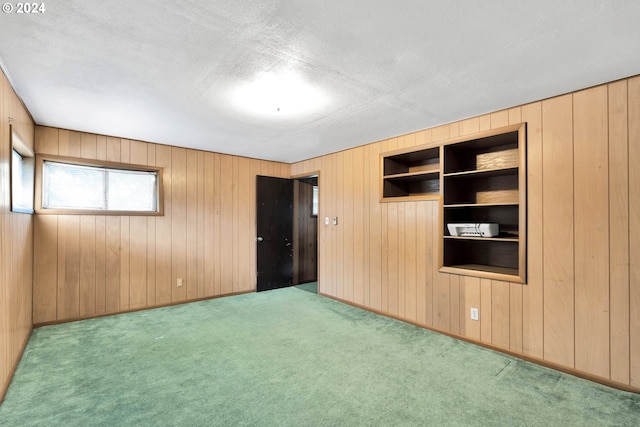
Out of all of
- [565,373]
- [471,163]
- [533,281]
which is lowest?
[565,373]

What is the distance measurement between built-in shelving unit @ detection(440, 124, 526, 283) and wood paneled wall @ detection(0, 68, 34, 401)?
382 centimetres

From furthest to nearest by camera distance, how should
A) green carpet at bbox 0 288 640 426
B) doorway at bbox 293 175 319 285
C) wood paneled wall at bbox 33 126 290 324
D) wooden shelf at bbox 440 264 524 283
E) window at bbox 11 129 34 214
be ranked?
doorway at bbox 293 175 319 285, wood paneled wall at bbox 33 126 290 324, window at bbox 11 129 34 214, wooden shelf at bbox 440 264 524 283, green carpet at bbox 0 288 640 426

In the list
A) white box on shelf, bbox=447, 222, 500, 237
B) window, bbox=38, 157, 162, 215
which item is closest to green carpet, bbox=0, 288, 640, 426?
white box on shelf, bbox=447, 222, 500, 237

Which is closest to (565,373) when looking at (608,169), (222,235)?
(608,169)

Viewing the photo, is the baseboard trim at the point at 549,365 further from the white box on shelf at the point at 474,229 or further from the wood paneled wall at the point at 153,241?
the wood paneled wall at the point at 153,241

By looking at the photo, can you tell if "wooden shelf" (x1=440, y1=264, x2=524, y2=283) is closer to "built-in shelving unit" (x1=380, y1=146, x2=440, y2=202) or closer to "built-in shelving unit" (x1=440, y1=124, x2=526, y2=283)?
"built-in shelving unit" (x1=440, y1=124, x2=526, y2=283)

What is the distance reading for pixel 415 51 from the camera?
1878 mm

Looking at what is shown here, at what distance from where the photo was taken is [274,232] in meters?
5.36

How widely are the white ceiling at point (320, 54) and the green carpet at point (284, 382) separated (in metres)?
2.32

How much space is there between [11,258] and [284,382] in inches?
94.9

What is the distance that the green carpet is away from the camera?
1.86 metres

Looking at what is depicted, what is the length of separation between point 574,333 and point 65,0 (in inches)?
159

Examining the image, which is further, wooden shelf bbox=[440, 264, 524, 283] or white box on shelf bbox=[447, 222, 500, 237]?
white box on shelf bbox=[447, 222, 500, 237]

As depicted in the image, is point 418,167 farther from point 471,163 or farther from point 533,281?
point 533,281
